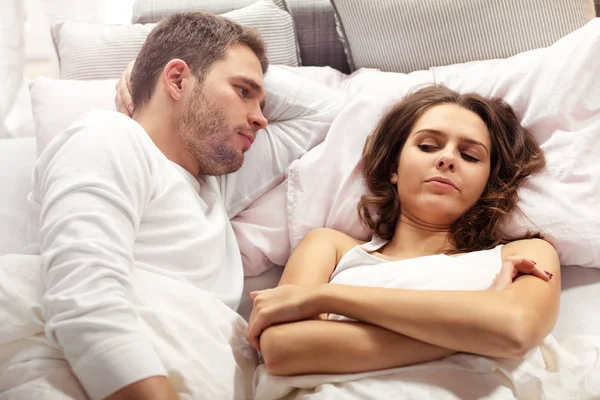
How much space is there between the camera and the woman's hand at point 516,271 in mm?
1102

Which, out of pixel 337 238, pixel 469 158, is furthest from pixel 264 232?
pixel 469 158

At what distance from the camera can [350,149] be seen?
1.50 meters

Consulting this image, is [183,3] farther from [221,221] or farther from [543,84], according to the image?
[543,84]

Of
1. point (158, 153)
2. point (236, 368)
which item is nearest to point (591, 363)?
point (236, 368)

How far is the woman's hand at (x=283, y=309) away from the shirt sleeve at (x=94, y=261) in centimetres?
21

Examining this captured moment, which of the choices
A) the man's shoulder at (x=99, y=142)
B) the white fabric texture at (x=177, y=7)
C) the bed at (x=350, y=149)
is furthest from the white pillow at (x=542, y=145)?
the white fabric texture at (x=177, y=7)

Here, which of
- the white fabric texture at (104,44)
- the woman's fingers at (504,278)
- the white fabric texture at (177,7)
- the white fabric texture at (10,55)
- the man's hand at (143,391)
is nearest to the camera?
the man's hand at (143,391)

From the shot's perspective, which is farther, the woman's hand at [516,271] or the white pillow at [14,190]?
the white pillow at [14,190]

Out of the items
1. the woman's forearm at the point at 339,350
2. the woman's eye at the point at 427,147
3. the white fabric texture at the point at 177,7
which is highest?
the white fabric texture at the point at 177,7

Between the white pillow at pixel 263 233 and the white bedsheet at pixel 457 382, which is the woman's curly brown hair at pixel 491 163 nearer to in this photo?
the white pillow at pixel 263 233

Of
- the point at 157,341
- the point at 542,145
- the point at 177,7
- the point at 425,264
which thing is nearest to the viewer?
the point at 157,341

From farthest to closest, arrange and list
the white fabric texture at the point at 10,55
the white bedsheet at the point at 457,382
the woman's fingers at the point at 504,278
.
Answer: the white fabric texture at the point at 10,55 → the woman's fingers at the point at 504,278 → the white bedsheet at the point at 457,382

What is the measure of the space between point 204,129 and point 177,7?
0.74 m

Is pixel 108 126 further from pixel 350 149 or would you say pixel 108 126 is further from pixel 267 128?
pixel 350 149
